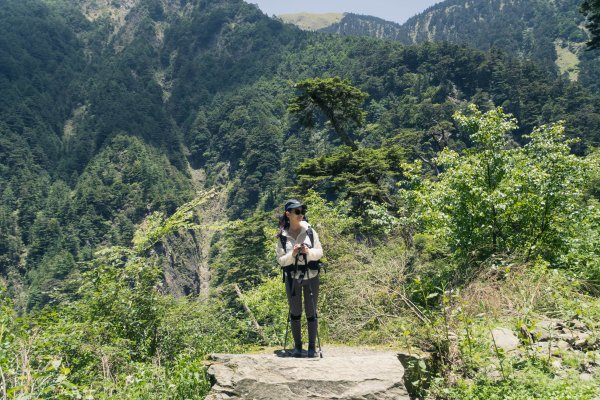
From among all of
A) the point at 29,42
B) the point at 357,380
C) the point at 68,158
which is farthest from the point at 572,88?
the point at 29,42

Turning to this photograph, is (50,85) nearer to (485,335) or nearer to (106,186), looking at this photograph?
(106,186)

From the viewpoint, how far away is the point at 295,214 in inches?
214

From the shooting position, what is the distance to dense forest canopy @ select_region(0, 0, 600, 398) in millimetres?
8016

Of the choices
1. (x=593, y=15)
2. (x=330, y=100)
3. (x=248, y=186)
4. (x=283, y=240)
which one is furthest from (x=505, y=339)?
(x=248, y=186)

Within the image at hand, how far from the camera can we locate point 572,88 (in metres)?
94.7

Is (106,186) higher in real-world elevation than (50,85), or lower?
lower

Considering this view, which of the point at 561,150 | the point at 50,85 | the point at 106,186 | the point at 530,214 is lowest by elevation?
the point at 530,214

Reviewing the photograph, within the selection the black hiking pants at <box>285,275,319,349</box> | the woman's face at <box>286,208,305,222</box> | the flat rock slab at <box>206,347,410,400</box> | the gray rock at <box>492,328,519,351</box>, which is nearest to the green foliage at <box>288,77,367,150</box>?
the woman's face at <box>286,208,305,222</box>

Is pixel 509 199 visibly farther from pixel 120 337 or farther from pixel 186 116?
pixel 186 116

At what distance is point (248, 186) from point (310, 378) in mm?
121042

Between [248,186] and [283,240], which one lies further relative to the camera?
[248,186]

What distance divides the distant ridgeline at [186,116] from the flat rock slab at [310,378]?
66325 mm

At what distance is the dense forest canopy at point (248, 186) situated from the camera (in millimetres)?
8016

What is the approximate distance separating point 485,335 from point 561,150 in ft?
20.1
